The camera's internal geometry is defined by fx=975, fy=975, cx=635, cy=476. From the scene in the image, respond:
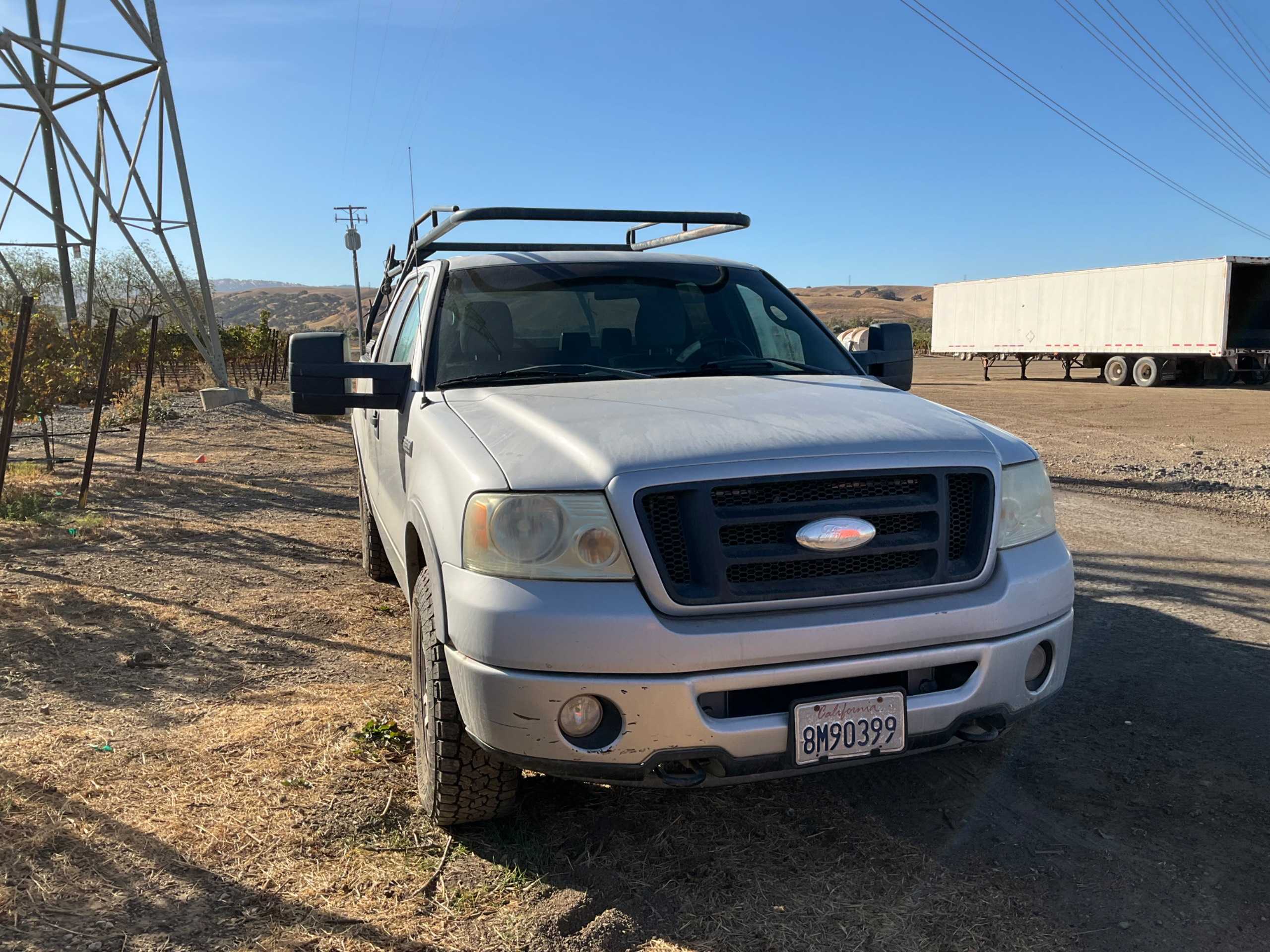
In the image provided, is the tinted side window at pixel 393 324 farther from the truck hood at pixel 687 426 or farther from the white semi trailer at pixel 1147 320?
the white semi trailer at pixel 1147 320

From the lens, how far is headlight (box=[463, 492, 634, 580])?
8.09 feet

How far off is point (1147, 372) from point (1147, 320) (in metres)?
1.49

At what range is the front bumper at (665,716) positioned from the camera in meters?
2.38

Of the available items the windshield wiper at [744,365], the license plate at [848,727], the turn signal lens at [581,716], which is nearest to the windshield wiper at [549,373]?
the windshield wiper at [744,365]

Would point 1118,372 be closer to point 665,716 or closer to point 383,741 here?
point 383,741

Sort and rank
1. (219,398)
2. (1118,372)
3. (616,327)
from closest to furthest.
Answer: (616,327), (219,398), (1118,372)

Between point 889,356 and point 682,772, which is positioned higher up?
point 889,356

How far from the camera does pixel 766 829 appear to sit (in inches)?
121

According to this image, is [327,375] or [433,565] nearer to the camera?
[433,565]

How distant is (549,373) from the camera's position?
12.1ft

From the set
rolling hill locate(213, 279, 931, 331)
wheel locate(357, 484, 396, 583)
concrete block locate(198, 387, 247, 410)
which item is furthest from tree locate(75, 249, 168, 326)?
rolling hill locate(213, 279, 931, 331)

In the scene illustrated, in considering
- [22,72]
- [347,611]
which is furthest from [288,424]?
[347,611]

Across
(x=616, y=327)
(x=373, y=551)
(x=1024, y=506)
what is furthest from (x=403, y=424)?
(x=373, y=551)

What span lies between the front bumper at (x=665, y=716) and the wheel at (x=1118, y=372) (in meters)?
29.3
